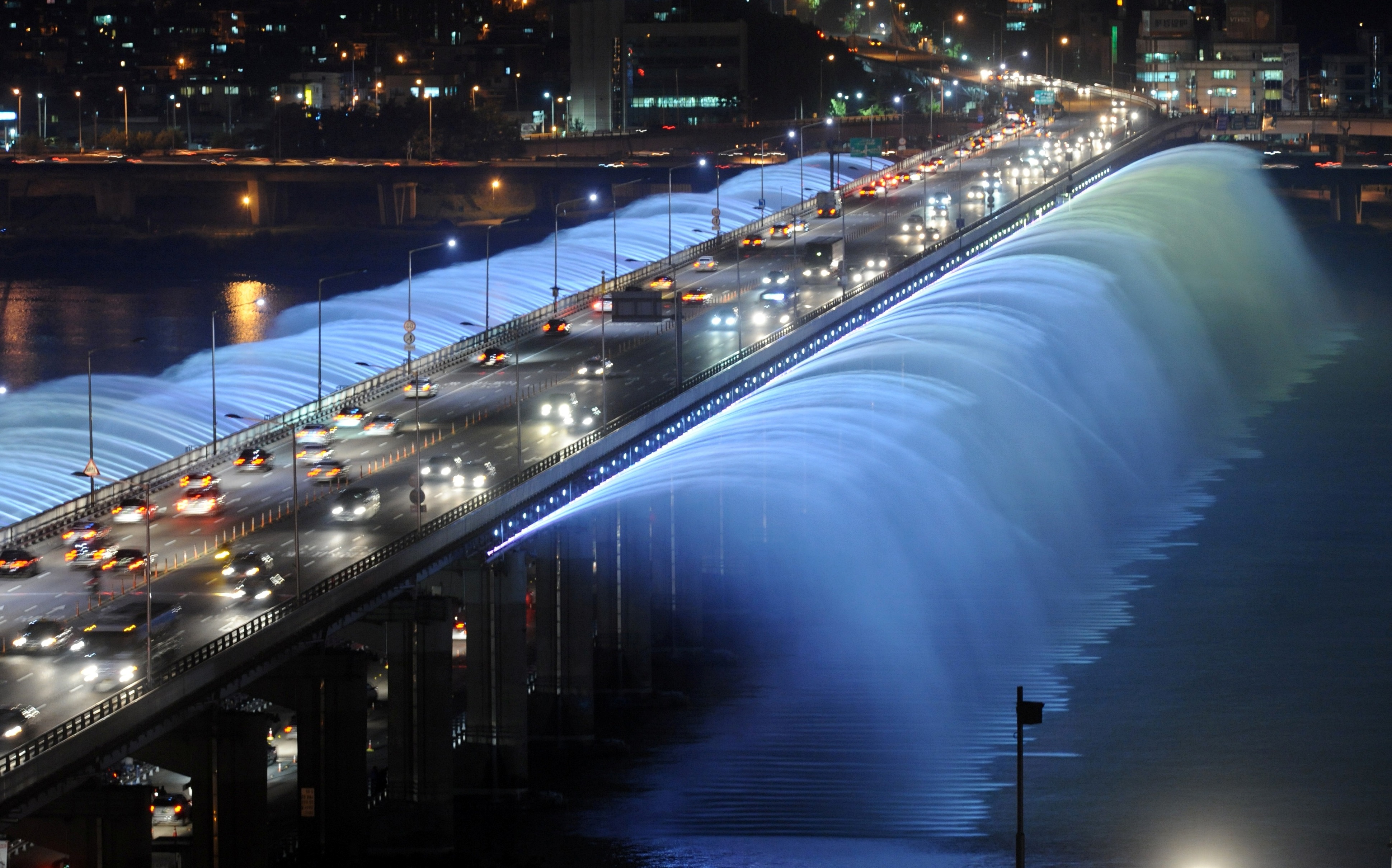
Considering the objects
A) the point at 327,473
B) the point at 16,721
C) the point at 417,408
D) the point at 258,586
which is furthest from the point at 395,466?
the point at 16,721

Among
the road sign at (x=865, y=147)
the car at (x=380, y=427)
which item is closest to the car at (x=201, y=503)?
the car at (x=380, y=427)

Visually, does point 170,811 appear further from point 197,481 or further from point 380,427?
point 380,427

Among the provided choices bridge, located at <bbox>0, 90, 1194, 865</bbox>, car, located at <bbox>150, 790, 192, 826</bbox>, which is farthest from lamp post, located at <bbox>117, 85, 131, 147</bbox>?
car, located at <bbox>150, 790, 192, 826</bbox>

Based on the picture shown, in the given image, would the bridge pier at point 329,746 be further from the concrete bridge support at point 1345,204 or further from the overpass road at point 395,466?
the concrete bridge support at point 1345,204

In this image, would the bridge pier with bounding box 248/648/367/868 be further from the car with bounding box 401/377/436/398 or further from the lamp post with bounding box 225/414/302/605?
the car with bounding box 401/377/436/398

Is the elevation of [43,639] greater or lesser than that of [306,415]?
lesser

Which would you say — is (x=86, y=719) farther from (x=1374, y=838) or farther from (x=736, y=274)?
(x=736, y=274)
